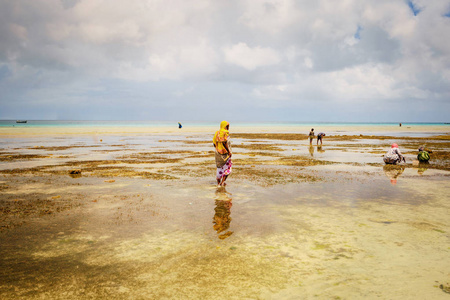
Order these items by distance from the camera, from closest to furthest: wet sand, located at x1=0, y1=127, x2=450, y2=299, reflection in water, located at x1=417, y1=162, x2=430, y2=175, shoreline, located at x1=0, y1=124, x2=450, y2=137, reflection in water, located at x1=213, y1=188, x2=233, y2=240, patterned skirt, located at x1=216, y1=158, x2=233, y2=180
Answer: wet sand, located at x1=0, y1=127, x2=450, y2=299 → reflection in water, located at x1=213, y1=188, x2=233, y2=240 → patterned skirt, located at x1=216, y1=158, x2=233, y2=180 → reflection in water, located at x1=417, y1=162, x2=430, y2=175 → shoreline, located at x1=0, y1=124, x2=450, y2=137

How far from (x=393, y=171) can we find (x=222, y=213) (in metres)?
11.9

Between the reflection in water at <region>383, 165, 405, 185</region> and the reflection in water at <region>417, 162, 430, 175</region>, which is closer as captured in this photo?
the reflection in water at <region>383, 165, 405, 185</region>

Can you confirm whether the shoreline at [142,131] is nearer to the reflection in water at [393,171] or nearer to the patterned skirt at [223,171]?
the patterned skirt at [223,171]

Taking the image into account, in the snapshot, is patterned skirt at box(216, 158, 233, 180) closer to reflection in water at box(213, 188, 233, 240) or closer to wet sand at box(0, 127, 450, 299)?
wet sand at box(0, 127, 450, 299)

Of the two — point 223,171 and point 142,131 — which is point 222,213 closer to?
point 223,171

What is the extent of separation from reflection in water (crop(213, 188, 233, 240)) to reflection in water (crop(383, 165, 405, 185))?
7.57 m

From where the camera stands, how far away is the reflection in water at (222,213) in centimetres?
692

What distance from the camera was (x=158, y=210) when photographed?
851 cm

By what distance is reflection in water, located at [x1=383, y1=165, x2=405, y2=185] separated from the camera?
13.7 m

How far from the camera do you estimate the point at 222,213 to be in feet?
26.9

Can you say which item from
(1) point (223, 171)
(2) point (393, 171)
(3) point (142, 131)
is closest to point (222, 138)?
(1) point (223, 171)

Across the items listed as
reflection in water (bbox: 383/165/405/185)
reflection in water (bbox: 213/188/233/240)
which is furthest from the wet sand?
reflection in water (bbox: 383/165/405/185)

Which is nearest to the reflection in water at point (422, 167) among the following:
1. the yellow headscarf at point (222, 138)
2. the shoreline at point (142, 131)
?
the yellow headscarf at point (222, 138)

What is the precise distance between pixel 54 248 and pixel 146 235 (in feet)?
5.88
